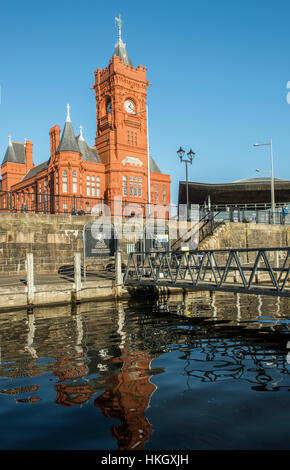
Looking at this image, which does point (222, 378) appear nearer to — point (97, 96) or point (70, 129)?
point (70, 129)

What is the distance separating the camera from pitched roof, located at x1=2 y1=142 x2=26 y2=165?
184 ft

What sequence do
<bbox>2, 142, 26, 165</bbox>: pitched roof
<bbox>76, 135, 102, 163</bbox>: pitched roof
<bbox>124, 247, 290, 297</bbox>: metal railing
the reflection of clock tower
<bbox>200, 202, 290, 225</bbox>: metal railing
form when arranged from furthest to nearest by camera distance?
<bbox>2, 142, 26, 165</bbox>: pitched roof, <bbox>76, 135, 102, 163</bbox>: pitched roof, the reflection of clock tower, <bbox>200, 202, 290, 225</bbox>: metal railing, <bbox>124, 247, 290, 297</bbox>: metal railing

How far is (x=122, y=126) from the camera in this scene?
46938mm

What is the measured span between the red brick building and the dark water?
3135 centimetres

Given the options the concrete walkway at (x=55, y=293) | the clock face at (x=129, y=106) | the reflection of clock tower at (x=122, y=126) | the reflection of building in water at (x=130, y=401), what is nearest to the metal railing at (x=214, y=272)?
the concrete walkway at (x=55, y=293)

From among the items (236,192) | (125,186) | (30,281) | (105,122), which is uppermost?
(105,122)

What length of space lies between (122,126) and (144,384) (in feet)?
145

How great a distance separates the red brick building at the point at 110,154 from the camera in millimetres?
41688

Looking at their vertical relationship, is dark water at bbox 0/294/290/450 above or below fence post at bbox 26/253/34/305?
below

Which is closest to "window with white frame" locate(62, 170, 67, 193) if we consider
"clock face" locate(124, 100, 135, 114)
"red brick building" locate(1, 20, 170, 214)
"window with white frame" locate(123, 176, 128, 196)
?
"red brick building" locate(1, 20, 170, 214)

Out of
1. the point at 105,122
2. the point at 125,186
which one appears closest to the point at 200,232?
the point at 125,186

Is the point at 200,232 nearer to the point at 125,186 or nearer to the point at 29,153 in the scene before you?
the point at 125,186

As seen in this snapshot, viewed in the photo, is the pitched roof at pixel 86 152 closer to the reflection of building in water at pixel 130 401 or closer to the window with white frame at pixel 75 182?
the window with white frame at pixel 75 182

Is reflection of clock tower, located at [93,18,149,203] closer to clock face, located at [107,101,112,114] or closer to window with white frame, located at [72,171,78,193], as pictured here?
clock face, located at [107,101,112,114]
